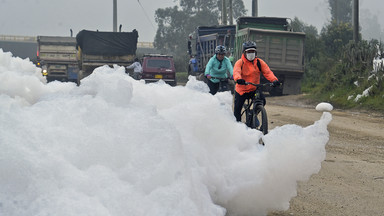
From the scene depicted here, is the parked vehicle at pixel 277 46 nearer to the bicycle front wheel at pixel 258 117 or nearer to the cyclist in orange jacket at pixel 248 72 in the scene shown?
the cyclist in orange jacket at pixel 248 72

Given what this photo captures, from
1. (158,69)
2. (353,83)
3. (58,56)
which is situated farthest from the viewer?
(58,56)

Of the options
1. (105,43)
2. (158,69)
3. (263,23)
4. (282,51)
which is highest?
(263,23)

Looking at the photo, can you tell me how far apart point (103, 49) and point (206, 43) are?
209 inches

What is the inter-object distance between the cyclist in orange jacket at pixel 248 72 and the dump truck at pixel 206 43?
19819 mm

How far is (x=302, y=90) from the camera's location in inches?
1101

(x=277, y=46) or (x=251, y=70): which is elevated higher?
(x=277, y=46)

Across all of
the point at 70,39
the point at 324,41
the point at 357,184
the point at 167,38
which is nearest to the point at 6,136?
the point at 357,184

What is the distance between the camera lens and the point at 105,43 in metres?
32.0

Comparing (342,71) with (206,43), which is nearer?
(342,71)

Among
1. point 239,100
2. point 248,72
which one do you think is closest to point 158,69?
point 239,100

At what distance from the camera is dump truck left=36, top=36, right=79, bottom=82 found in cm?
3594

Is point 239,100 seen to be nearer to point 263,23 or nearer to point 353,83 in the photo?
point 353,83

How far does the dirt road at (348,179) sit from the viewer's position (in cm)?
578

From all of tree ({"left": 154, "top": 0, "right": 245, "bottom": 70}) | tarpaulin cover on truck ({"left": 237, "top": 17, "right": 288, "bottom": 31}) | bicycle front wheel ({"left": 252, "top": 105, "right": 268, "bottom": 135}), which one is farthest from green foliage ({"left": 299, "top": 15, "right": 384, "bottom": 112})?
tree ({"left": 154, "top": 0, "right": 245, "bottom": 70})
